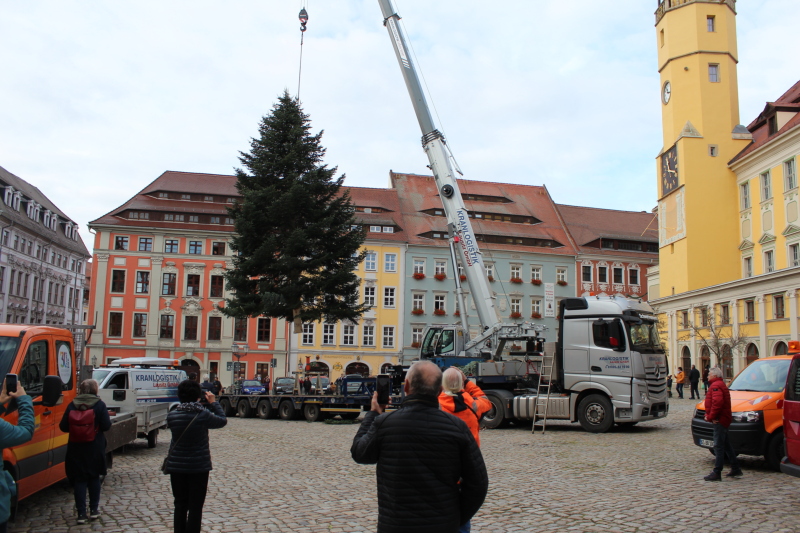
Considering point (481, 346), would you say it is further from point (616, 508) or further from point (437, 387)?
point (437, 387)

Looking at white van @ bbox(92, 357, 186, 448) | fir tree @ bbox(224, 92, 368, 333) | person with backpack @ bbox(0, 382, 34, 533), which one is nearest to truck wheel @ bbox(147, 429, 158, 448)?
white van @ bbox(92, 357, 186, 448)

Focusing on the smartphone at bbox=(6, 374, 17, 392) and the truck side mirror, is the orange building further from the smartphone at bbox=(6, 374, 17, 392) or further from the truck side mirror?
the smartphone at bbox=(6, 374, 17, 392)

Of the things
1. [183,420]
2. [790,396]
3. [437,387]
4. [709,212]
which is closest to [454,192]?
[790,396]

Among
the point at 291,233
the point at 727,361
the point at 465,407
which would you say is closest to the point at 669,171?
the point at 727,361

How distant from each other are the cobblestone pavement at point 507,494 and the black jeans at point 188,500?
122cm

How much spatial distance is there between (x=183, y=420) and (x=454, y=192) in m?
16.9

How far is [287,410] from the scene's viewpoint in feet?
78.6

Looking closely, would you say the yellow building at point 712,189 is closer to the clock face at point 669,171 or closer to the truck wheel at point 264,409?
the clock face at point 669,171

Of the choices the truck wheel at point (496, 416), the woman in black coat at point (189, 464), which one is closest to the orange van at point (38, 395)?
the woman in black coat at point (189, 464)

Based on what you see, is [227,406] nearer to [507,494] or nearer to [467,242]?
[467,242]

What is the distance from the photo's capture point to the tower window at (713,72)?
156 ft

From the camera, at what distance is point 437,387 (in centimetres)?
390

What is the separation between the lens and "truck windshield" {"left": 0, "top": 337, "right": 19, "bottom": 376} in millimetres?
7255

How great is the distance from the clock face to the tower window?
5.06m
